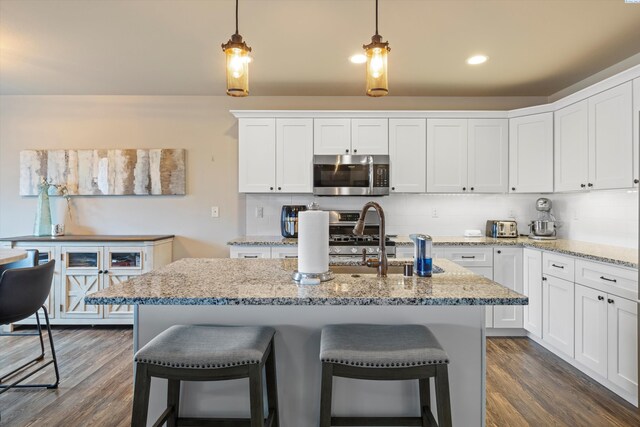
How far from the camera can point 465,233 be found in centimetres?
382

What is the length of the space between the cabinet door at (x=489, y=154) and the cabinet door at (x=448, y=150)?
0.07m

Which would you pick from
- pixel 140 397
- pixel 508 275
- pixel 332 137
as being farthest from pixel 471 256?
pixel 140 397

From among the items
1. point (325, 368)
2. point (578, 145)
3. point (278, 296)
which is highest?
point (578, 145)

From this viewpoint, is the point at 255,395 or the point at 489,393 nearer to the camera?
the point at 255,395

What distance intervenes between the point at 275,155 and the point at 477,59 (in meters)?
2.02

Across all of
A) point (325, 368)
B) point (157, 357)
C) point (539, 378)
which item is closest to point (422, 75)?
point (539, 378)

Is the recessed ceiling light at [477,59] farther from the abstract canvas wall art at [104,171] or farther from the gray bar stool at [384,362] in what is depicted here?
the abstract canvas wall art at [104,171]

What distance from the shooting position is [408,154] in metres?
3.64

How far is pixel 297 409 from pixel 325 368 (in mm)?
458

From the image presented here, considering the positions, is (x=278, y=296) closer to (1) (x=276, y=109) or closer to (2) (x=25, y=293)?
(2) (x=25, y=293)

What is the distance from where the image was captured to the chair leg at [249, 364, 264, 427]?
1188 mm

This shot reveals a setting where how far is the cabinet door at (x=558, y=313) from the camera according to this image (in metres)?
2.70

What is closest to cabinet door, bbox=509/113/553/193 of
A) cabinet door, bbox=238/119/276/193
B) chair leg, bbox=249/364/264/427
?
cabinet door, bbox=238/119/276/193

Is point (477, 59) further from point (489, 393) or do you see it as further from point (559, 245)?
point (489, 393)
